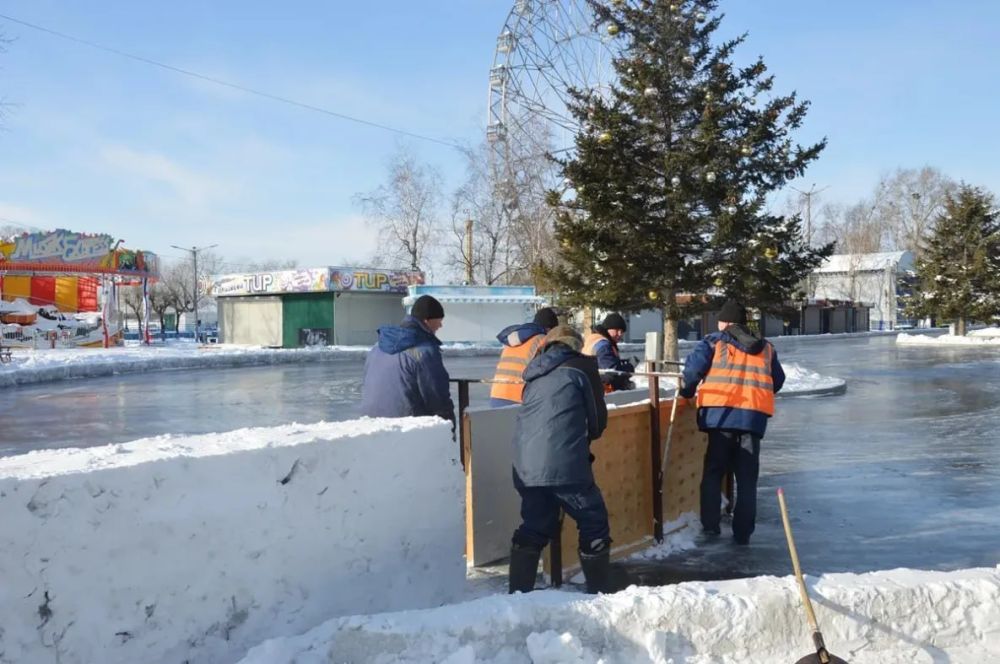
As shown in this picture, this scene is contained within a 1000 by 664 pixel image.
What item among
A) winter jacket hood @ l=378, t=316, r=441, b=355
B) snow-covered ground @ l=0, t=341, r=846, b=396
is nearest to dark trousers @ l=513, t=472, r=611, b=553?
winter jacket hood @ l=378, t=316, r=441, b=355

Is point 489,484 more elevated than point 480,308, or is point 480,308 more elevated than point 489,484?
point 480,308

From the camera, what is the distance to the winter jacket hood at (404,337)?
5.04 meters

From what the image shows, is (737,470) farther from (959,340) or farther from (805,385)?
(959,340)

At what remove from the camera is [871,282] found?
7819cm

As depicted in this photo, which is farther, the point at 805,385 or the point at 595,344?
the point at 805,385

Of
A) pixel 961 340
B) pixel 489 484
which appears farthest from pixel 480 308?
pixel 489 484

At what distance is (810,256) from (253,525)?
56.2 feet

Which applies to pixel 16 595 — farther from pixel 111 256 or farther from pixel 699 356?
pixel 111 256

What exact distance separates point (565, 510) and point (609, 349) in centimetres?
348

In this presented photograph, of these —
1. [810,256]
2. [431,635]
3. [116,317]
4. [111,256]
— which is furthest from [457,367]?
[431,635]

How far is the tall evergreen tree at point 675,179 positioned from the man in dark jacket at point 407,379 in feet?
41.6

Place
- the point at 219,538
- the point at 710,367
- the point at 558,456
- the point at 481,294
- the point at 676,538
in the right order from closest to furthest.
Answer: the point at 219,538 → the point at 558,456 → the point at 710,367 → the point at 676,538 → the point at 481,294

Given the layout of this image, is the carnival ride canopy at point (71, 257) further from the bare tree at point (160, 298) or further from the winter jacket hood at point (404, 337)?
the bare tree at point (160, 298)

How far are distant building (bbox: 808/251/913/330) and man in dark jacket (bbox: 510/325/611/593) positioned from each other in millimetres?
71457
